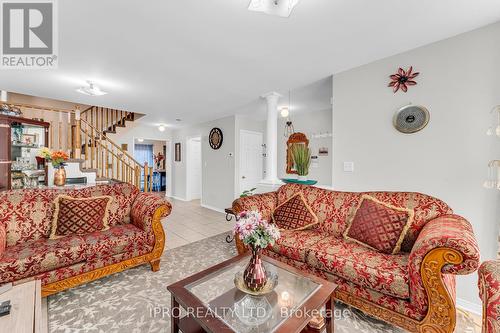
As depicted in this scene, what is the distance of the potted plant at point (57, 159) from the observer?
2.83 metres

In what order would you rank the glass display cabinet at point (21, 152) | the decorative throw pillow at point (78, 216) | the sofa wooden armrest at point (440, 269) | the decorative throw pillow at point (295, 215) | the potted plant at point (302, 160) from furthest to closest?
the glass display cabinet at point (21, 152) < the potted plant at point (302, 160) < the decorative throw pillow at point (295, 215) < the decorative throw pillow at point (78, 216) < the sofa wooden armrest at point (440, 269)

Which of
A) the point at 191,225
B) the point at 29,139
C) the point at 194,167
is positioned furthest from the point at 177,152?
the point at 29,139

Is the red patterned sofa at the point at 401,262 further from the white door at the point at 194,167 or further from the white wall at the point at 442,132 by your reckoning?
the white door at the point at 194,167

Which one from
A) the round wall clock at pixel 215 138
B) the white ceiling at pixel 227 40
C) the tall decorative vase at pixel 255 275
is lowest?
the tall decorative vase at pixel 255 275

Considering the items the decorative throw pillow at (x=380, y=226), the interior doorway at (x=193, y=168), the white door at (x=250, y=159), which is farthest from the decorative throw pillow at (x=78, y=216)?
the interior doorway at (x=193, y=168)

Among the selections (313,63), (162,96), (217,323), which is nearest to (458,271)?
(217,323)

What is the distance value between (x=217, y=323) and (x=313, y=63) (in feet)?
8.35

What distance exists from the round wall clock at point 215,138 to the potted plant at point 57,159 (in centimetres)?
291

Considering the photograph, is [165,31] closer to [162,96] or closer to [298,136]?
[162,96]

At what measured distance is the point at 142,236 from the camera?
2.17 meters

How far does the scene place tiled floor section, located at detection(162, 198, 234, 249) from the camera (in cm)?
333

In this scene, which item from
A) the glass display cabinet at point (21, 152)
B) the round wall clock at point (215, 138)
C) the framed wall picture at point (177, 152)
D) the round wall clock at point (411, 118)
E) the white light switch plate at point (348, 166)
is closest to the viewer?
the round wall clock at point (411, 118)

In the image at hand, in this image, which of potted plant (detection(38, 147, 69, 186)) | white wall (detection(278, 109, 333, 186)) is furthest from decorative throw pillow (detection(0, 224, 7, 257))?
white wall (detection(278, 109, 333, 186))

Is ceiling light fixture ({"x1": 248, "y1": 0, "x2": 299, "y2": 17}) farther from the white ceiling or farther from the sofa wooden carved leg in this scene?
the sofa wooden carved leg
